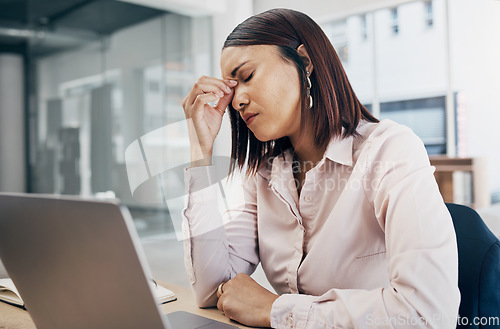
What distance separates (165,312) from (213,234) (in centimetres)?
27

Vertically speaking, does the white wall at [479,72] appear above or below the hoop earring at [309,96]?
above

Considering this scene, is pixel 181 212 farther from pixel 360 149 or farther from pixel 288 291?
pixel 360 149

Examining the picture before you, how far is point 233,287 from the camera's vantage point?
943mm

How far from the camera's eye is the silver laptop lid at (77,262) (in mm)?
494

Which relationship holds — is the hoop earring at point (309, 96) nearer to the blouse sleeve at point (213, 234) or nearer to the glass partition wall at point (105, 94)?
the blouse sleeve at point (213, 234)

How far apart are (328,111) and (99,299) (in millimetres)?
740

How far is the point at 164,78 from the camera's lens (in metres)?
5.03

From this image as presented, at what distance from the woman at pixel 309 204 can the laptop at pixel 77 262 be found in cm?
35

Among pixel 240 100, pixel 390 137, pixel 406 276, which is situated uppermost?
pixel 240 100

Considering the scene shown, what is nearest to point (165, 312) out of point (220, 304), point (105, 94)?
point (220, 304)

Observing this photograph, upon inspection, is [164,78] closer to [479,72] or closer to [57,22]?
[57,22]

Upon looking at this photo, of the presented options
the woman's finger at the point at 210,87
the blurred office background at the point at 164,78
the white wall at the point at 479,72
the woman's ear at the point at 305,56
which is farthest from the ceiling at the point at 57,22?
the woman's ear at the point at 305,56

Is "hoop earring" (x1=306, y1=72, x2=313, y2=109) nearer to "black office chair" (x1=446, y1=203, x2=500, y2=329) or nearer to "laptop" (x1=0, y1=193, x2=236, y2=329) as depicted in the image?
"black office chair" (x1=446, y1=203, x2=500, y2=329)

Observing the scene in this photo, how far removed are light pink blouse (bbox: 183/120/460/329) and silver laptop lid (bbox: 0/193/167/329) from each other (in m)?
0.37
